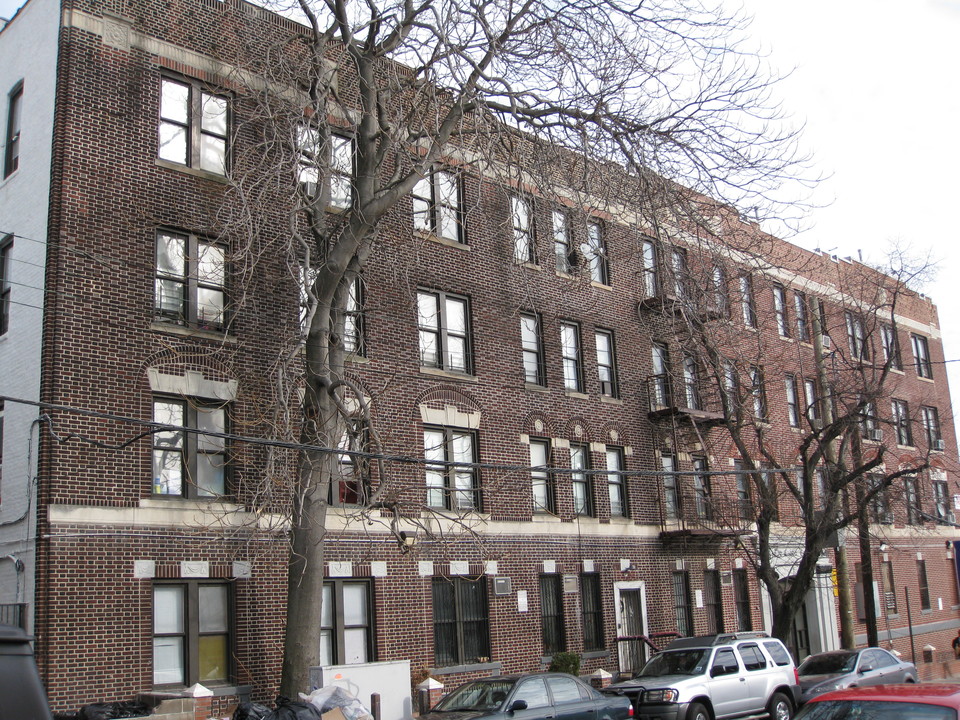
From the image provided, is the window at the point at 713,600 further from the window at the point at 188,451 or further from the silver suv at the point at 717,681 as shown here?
the window at the point at 188,451

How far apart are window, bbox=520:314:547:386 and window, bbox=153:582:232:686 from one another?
32.9ft

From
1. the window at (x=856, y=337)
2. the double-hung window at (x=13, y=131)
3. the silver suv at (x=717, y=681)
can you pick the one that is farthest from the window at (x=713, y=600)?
the double-hung window at (x=13, y=131)

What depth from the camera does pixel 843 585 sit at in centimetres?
2558

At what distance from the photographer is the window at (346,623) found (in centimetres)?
1933

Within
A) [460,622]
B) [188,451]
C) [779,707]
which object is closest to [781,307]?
[779,707]

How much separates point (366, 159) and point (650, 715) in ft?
36.7

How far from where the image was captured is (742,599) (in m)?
29.9

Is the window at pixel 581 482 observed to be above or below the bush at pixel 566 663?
above

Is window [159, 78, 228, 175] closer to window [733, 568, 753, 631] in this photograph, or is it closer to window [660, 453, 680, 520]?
window [660, 453, 680, 520]

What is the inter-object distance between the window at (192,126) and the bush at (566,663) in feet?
42.6

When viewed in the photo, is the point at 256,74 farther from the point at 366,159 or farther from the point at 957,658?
A: the point at 957,658

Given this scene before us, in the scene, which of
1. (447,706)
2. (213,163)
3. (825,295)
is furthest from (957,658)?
(213,163)

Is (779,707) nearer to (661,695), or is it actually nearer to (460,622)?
(661,695)

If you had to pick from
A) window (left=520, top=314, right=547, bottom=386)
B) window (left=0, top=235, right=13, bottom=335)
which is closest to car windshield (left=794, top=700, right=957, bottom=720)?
window (left=0, top=235, right=13, bottom=335)
